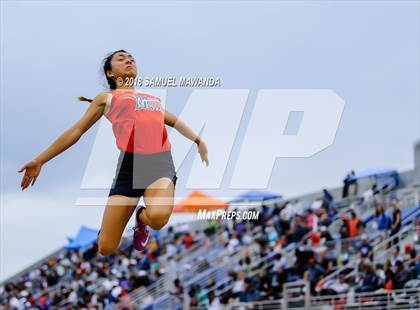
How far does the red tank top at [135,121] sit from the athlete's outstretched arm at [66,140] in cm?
10

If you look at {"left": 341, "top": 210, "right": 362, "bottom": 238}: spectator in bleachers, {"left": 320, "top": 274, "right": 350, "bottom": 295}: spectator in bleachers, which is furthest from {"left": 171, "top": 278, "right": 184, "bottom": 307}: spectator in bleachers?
{"left": 320, "top": 274, "right": 350, "bottom": 295}: spectator in bleachers

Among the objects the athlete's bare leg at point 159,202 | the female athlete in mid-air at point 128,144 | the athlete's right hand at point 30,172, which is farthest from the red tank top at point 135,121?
the athlete's right hand at point 30,172

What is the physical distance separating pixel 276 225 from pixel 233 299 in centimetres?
303

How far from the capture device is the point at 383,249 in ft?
63.9

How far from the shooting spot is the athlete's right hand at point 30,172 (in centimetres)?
771

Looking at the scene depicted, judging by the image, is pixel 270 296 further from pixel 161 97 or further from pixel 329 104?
pixel 161 97

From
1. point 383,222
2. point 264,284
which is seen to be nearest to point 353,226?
point 383,222

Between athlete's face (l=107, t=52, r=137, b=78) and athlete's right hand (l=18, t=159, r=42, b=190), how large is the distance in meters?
1.10

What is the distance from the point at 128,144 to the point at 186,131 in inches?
22.4

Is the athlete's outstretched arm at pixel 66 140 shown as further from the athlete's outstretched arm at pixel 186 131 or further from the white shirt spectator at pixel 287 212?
the white shirt spectator at pixel 287 212

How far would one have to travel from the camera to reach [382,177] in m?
24.8

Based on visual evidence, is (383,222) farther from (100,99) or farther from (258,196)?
(100,99)

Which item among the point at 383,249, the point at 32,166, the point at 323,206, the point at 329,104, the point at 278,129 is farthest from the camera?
the point at 323,206

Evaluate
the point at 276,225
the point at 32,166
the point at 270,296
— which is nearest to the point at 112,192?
the point at 32,166
